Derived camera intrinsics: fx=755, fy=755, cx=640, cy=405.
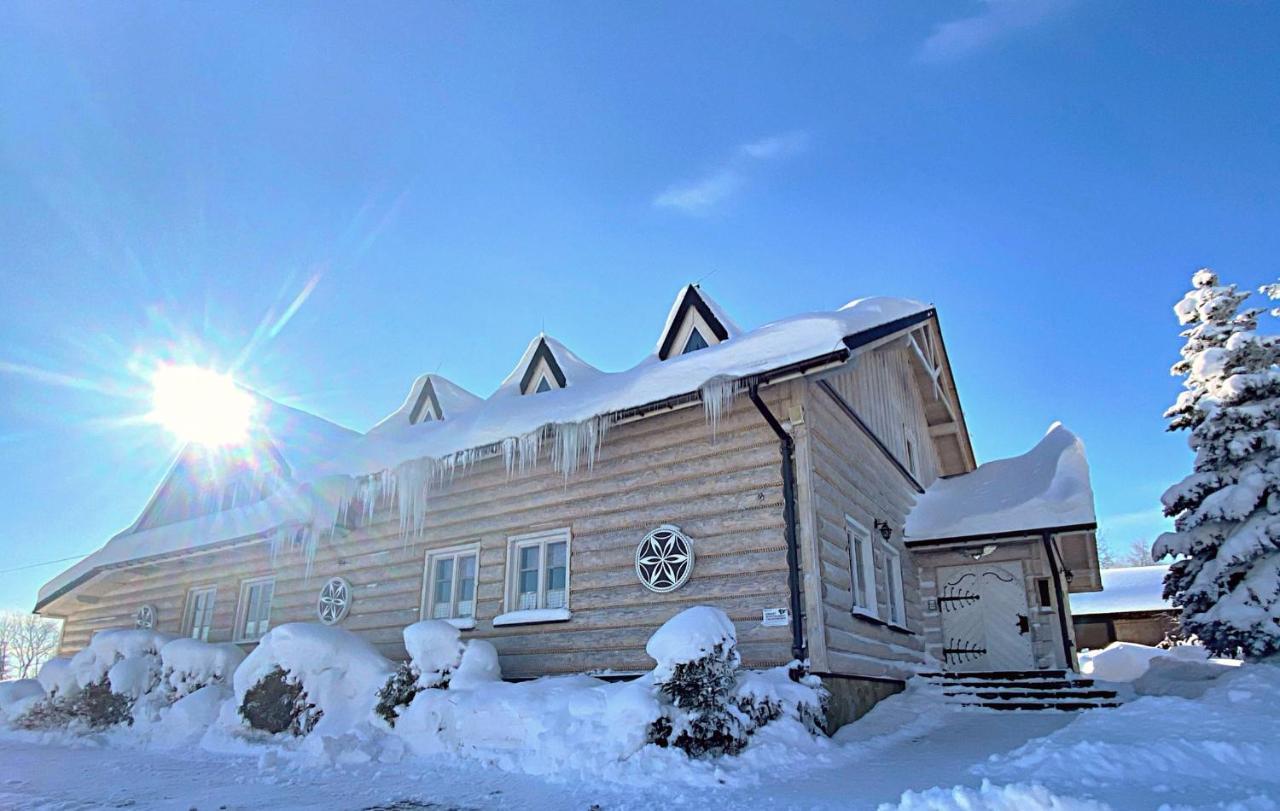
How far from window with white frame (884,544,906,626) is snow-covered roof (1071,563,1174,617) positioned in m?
19.9

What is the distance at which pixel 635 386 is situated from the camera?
31.0 feet

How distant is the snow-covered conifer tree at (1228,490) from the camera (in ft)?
31.0

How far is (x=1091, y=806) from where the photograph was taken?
3986 millimetres

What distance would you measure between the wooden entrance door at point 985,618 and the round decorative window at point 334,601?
9.60 metres

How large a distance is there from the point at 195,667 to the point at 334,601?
2.13 m

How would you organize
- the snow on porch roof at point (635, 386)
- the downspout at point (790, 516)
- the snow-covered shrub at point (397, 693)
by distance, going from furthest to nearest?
the snow on porch roof at point (635, 386) < the snow-covered shrub at point (397, 693) < the downspout at point (790, 516)

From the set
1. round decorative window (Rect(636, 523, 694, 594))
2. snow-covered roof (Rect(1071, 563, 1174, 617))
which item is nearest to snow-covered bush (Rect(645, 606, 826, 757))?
round decorative window (Rect(636, 523, 694, 594))

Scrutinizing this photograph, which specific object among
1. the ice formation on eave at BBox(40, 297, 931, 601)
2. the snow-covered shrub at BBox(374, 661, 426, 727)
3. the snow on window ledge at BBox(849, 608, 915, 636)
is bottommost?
the snow-covered shrub at BBox(374, 661, 426, 727)

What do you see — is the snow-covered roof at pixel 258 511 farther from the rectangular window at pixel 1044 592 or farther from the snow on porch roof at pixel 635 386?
the rectangular window at pixel 1044 592

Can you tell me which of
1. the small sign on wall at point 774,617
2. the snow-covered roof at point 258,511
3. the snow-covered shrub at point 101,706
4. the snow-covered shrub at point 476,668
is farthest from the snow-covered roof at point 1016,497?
the snow-covered shrub at point 101,706

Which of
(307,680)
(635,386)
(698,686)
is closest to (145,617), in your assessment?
(307,680)

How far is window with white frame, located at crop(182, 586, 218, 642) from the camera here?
49.6 feet

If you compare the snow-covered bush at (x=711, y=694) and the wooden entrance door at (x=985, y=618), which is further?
the wooden entrance door at (x=985, y=618)

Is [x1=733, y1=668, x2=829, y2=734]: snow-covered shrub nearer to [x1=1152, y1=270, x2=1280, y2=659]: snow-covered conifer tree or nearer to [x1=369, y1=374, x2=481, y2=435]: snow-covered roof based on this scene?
[x1=1152, y1=270, x2=1280, y2=659]: snow-covered conifer tree
